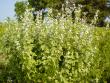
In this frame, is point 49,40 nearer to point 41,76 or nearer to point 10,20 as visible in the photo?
point 41,76

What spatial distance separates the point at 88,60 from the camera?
27.1ft

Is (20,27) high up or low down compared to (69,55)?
up

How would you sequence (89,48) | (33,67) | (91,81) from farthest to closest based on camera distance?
(91,81) → (89,48) → (33,67)

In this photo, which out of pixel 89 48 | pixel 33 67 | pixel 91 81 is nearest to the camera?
pixel 33 67

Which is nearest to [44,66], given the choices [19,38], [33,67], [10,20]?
[33,67]

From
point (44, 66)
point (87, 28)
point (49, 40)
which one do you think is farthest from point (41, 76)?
point (87, 28)

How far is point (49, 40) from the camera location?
784 cm

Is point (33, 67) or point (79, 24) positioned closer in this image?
point (33, 67)

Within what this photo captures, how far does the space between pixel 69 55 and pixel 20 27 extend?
3.64 ft

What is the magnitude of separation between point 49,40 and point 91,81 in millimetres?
1699

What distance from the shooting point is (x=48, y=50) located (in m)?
7.79

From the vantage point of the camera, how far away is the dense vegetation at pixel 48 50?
774cm

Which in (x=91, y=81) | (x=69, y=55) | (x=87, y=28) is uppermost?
(x=87, y=28)

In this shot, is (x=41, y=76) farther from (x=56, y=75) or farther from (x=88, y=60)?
(x=88, y=60)
